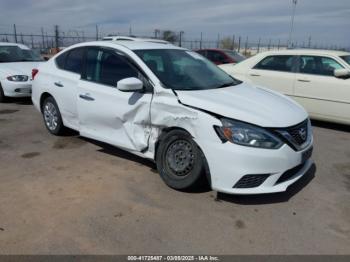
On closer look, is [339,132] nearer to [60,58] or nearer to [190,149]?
[190,149]

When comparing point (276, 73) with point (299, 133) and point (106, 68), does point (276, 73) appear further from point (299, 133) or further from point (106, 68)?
point (106, 68)

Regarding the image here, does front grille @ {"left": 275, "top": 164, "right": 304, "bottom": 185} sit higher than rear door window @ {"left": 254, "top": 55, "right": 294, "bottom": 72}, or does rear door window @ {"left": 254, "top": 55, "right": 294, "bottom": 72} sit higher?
rear door window @ {"left": 254, "top": 55, "right": 294, "bottom": 72}

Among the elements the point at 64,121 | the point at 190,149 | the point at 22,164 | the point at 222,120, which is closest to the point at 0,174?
the point at 22,164

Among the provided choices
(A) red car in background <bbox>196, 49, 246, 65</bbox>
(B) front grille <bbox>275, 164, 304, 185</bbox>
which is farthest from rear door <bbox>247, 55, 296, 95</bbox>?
(A) red car in background <bbox>196, 49, 246, 65</bbox>

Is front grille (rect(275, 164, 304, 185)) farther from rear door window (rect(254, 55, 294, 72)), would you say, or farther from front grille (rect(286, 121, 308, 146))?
rear door window (rect(254, 55, 294, 72))

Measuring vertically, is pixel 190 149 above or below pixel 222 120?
below

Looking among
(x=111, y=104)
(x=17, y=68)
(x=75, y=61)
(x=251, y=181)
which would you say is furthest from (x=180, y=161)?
(x=17, y=68)

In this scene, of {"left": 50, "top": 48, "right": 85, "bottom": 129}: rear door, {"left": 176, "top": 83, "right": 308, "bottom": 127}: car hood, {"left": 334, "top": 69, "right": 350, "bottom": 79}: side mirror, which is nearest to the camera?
{"left": 176, "top": 83, "right": 308, "bottom": 127}: car hood

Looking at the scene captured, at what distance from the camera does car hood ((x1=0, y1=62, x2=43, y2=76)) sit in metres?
9.25

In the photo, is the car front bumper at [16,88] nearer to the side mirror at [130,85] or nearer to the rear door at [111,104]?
the rear door at [111,104]

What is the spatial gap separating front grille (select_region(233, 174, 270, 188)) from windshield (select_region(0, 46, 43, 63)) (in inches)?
345

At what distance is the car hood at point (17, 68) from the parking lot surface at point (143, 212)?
15.0 feet

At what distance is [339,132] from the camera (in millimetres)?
7031

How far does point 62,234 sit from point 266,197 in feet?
7.12
